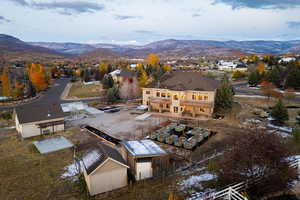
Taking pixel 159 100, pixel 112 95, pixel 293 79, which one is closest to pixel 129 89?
pixel 112 95

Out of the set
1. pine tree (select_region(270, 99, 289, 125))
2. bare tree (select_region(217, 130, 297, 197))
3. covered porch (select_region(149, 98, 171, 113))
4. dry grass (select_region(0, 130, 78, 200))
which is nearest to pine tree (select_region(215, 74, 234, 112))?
pine tree (select_region(270, 99, 289, 125))

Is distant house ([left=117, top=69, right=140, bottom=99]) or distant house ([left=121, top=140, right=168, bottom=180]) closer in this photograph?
distant house ([left=121, top=140, right=168, bottom=180])

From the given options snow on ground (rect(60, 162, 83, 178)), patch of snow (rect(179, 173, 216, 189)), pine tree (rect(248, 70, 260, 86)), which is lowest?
snow on ground (rect(60, 162, 83, 178))

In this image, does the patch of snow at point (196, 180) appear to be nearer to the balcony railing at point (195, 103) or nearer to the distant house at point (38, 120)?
the balcony railing at point (195, 103)

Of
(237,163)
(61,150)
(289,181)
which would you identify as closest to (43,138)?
(61,150)

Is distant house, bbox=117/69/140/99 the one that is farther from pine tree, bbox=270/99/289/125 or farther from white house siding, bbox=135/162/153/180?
white house siding, bbox=135/162/153/180
